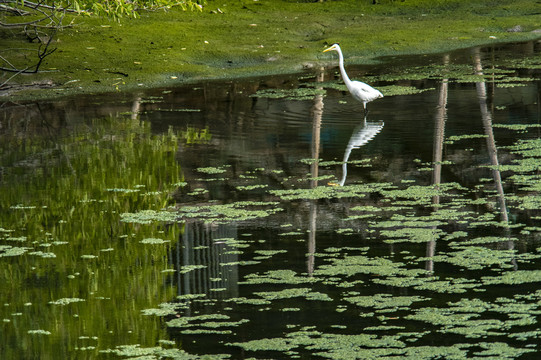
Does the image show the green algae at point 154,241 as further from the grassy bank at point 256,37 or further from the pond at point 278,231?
the grassy bank at point 256,37

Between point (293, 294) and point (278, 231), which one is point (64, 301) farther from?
point (278, 231)

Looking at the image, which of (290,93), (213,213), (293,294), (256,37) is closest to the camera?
(293,294)

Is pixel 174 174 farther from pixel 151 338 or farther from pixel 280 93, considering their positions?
pixel 280 93

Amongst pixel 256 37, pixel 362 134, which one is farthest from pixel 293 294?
pixel 256 37

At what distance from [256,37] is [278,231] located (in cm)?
1373

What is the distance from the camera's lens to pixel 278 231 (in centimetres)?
762

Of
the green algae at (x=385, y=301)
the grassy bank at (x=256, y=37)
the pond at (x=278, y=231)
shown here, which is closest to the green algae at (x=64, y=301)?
the pond at (x=278, y=231)

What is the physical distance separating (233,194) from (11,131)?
5299 millimetres

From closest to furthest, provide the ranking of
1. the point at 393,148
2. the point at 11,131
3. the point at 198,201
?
the point at 198,201, the point at 393,148, the point at 11,131

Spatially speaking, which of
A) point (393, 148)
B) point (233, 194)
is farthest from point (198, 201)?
point (393, 148)

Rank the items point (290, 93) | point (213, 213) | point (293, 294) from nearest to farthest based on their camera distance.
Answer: point (293, 294), point (213, 213), point (290, 93)

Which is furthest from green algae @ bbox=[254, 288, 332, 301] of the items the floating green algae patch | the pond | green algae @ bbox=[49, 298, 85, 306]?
the floating green algae patch

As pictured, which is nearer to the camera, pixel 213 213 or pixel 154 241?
pixel 154 241

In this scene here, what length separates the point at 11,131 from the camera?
13.0 meters
